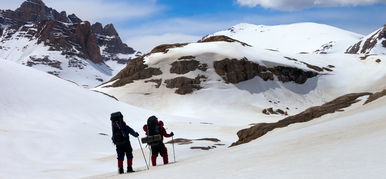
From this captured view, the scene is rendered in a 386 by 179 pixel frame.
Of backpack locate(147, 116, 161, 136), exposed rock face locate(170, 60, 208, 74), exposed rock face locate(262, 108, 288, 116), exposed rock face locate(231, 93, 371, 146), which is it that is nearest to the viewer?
backpack locate(147, 116, 161, 136)

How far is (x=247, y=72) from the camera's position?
10538 cm

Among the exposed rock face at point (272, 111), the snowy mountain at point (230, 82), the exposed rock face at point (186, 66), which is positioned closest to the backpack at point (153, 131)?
the snowy mountain at point (230, 82)

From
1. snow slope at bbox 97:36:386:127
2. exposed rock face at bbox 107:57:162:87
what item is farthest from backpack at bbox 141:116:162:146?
exposed rock face at bbox 107:57:162:87

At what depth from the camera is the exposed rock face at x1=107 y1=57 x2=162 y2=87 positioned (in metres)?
105

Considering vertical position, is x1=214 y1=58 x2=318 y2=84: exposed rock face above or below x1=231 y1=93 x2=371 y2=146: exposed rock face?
above

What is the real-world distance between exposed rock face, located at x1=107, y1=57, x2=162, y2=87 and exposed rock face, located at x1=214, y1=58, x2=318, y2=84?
48.9 ft

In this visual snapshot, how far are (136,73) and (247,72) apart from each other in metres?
Result: 25.9

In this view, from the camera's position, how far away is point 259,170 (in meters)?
8.23

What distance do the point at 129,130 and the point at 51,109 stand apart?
95.6 feet

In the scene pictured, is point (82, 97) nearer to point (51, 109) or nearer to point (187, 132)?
point (51, 109)

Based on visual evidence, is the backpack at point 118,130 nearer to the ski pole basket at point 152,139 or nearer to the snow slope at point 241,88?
the ski pole basket at point 152,139

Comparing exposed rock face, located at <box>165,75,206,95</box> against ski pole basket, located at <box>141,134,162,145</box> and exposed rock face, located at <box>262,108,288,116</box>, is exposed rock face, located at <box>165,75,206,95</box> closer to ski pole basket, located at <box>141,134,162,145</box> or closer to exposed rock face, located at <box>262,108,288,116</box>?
exposed rock face, located at <box>262,108,288,116</box>

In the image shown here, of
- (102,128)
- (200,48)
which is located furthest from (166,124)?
(200,48)

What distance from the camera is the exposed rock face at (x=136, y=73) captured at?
10481cm
